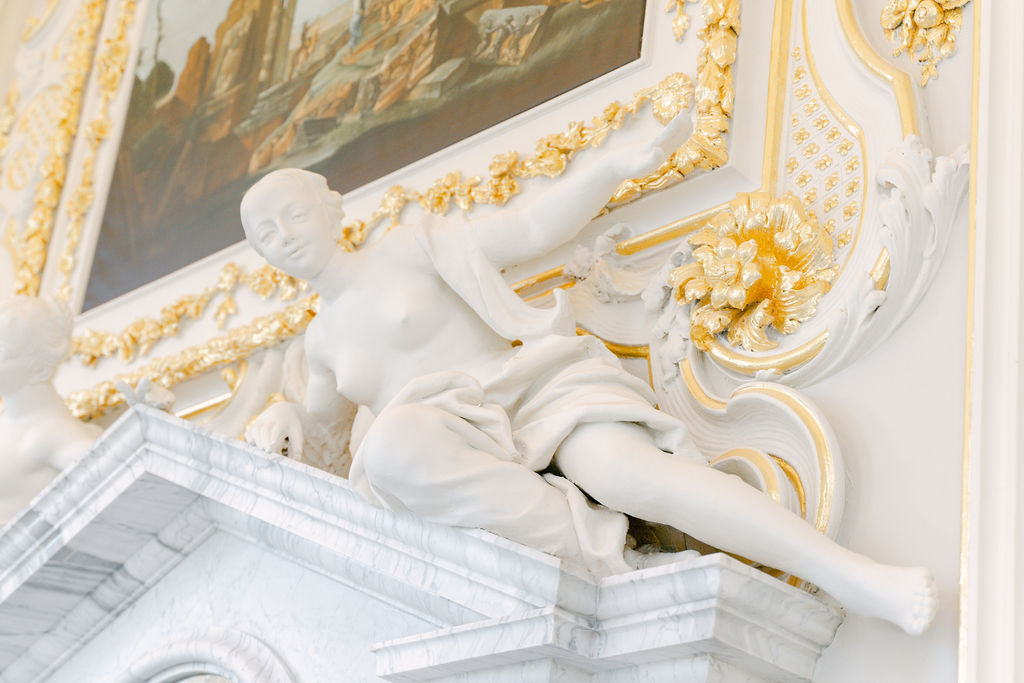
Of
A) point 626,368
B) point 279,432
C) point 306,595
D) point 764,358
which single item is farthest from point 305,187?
point 764,358

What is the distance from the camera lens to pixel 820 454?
2.88 m

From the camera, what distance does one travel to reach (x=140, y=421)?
11.4ft

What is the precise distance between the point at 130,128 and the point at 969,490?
171 inches

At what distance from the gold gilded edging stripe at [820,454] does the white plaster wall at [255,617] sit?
89 cm

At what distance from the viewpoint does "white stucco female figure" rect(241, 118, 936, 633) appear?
2.65 m

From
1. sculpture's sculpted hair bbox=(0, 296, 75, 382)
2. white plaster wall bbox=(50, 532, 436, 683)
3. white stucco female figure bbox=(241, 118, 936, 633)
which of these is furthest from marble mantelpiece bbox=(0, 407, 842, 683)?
sculpture's sculpted hair bbox=(0, 296, 75, 382)

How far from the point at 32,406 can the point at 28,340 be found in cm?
23

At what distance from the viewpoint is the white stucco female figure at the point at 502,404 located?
265 cm

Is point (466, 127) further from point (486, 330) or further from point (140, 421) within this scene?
point (140, 421)

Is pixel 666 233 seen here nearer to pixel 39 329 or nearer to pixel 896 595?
pixel 896 595

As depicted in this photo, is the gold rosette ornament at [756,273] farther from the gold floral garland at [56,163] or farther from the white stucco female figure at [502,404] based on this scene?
the gold floral garland at [56,163]

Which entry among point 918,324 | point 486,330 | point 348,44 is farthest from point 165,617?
point 348,44

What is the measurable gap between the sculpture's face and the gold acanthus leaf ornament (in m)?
1.59

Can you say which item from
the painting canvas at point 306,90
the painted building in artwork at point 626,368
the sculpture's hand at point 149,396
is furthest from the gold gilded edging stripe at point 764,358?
the sculpture's hand at point 149,396
